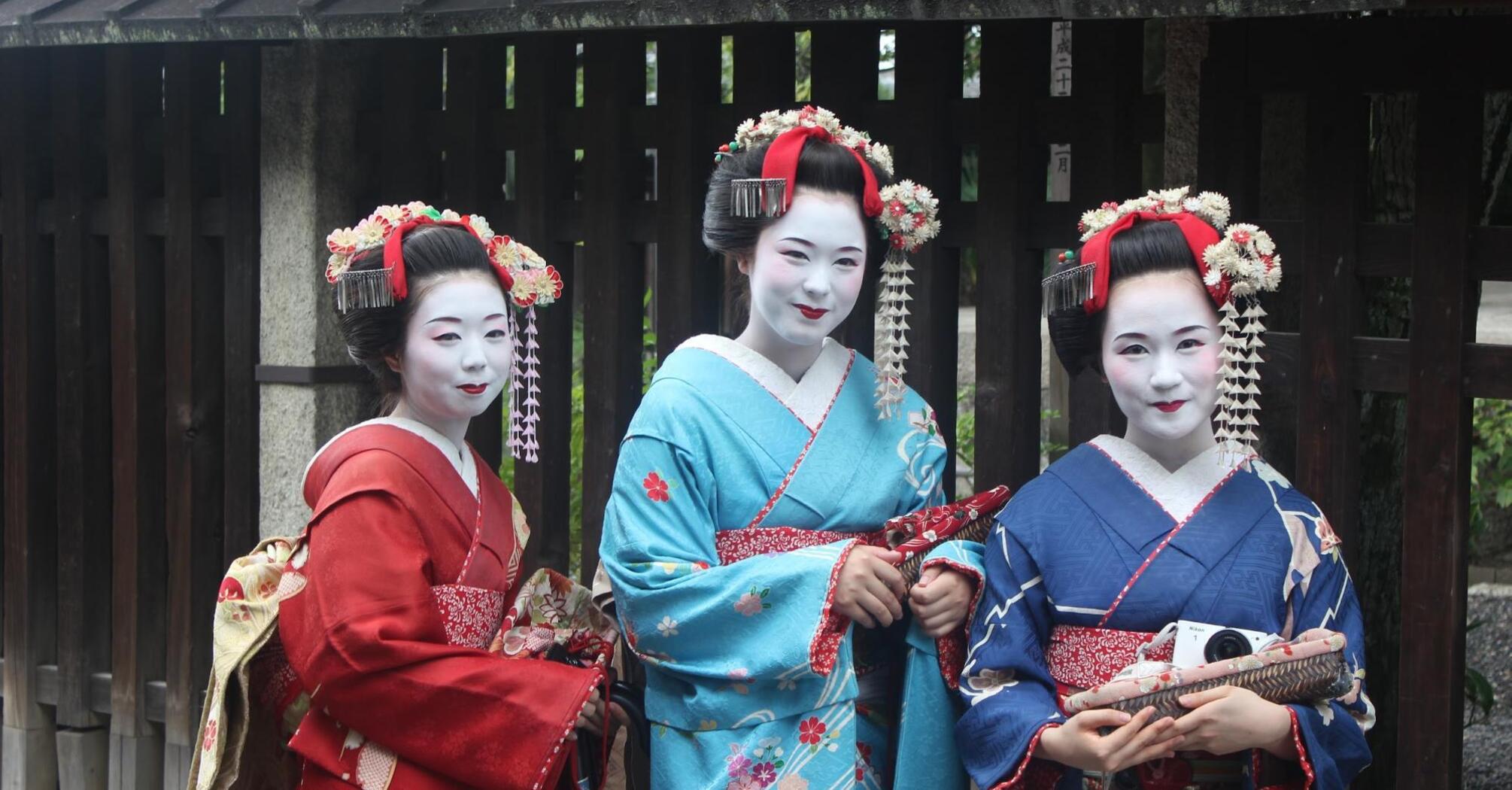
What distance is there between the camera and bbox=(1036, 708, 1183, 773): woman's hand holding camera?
306 cm

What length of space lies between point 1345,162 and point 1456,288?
0.38m

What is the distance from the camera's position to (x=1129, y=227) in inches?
132

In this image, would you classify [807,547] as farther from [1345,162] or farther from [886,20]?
[1345,162]

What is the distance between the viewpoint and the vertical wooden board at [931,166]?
4.29 meters

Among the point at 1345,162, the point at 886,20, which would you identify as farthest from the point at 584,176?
the point at 1345,162

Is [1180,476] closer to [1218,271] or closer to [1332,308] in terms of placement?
[1218,271]

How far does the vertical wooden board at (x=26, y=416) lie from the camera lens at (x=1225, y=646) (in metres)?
4.51

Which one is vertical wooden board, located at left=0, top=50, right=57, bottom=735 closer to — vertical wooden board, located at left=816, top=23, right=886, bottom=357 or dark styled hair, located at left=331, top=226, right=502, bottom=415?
dark styled hair, located at left=331, top=226, right=502, bottom=415

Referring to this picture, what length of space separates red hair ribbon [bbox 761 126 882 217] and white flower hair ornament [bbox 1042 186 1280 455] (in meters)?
0.46

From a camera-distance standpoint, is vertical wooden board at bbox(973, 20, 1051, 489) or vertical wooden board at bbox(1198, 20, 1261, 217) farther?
vertical wooden board at bbox(973, 20, 1051, 489)

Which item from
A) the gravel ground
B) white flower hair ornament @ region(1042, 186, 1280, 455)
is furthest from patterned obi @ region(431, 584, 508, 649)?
the gravel ground

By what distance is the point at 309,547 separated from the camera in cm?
357

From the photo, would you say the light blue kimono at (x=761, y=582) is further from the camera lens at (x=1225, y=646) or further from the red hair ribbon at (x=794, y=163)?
the camera lens at (x=1225, y=646)

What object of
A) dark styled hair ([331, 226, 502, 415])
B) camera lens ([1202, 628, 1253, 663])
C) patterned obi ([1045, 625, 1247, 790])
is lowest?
patterned obi ([1045, 625, 1247, 790])
